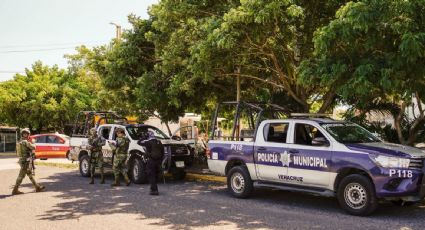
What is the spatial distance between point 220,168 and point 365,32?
4.96 m

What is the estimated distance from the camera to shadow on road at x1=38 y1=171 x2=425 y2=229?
886 cm

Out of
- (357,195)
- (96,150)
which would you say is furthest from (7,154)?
(357,195)

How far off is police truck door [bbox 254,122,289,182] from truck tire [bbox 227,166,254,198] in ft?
1.23

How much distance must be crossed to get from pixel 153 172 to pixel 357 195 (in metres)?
5.52

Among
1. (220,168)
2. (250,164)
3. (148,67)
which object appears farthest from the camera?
(148,67)

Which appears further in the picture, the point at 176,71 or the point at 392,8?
the point at 176,71

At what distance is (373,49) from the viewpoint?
33.8ft

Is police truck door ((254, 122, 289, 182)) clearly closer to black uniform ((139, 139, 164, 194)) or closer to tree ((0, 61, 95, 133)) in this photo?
black uniform ((139, 139, 164, 194))

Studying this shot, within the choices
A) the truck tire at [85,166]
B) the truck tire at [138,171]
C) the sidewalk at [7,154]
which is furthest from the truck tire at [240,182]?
the sidewalk at [7,154]

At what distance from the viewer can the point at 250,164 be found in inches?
444

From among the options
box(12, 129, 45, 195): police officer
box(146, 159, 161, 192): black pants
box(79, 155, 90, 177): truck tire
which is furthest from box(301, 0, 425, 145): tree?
box(79, 155, 90, 177): truck tire

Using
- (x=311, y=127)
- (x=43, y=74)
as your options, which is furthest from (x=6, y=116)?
(x=311, y=127)

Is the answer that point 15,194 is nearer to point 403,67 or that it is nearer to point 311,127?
point 311,127

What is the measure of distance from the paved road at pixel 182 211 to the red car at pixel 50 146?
15095 mm
